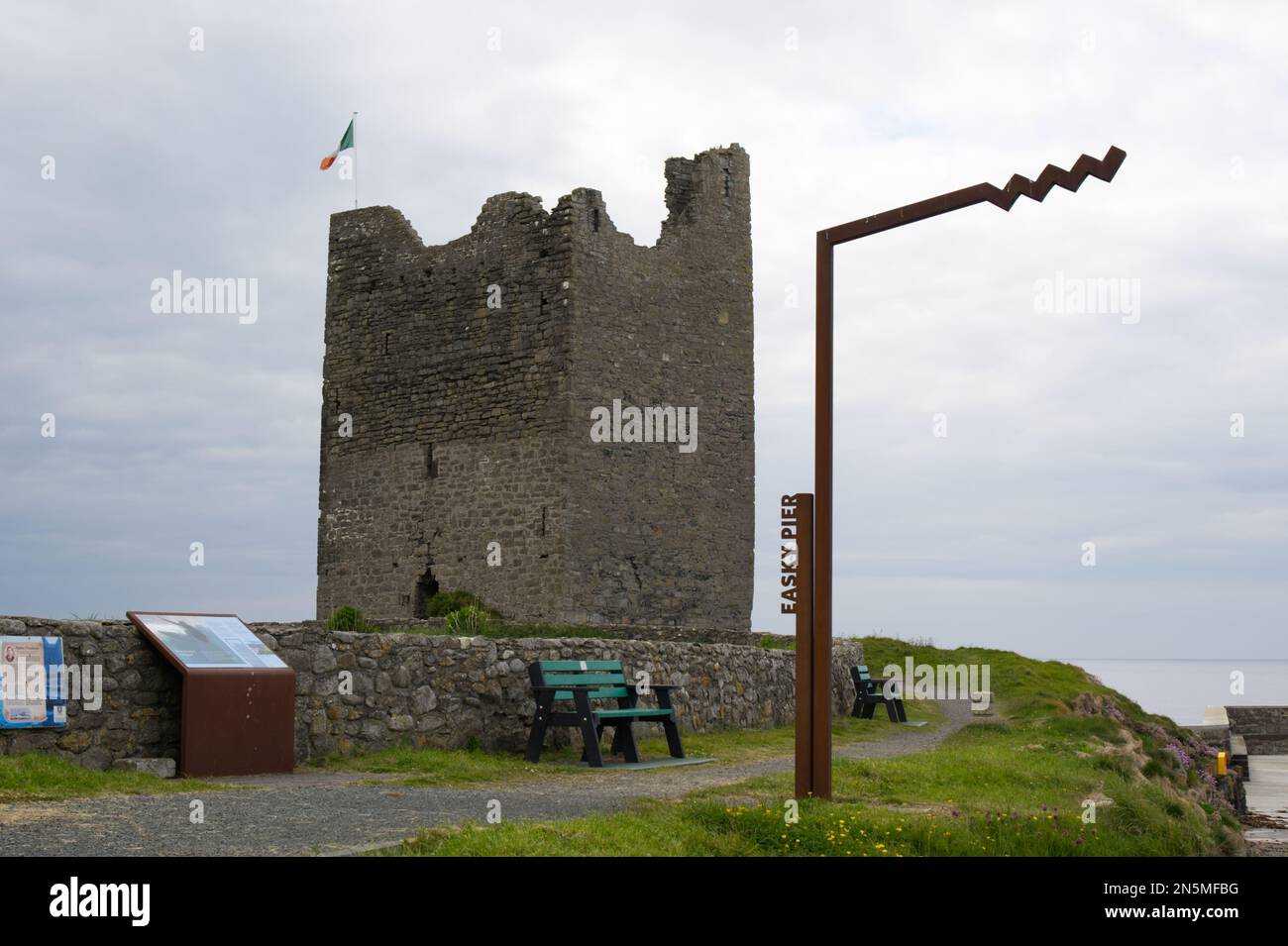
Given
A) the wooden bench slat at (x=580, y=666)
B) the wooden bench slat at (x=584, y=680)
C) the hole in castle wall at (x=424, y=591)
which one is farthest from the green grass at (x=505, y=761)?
the hole in castle wall at (x=424, y=591)

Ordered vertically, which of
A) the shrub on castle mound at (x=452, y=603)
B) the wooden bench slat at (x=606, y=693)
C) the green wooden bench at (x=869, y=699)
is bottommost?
the green wooden bench at (x=869, y=699)

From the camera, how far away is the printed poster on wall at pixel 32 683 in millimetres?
8211

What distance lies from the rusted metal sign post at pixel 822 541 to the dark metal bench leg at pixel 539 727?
9.87 ft

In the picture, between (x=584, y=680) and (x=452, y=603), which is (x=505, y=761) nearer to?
(x=584, y=680)

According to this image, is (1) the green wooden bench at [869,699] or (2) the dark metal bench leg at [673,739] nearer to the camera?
(2) the dark metal bench leg at [673,739]

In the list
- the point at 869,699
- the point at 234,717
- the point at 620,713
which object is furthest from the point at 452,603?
the point at 234,717

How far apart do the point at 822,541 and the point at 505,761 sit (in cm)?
367

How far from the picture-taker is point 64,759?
27.5ft

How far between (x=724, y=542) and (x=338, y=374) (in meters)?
7.26

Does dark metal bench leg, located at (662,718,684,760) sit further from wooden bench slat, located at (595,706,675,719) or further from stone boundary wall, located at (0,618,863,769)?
stone boundary wall, located at (0,618,863,769)

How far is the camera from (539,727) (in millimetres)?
10664

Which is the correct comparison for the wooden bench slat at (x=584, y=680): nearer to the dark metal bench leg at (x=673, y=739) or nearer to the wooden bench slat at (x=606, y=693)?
the wooden bench slat at (x=606, y=693)

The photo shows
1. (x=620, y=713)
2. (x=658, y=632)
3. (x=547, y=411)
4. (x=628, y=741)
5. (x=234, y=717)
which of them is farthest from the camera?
(x=547, y=411)
